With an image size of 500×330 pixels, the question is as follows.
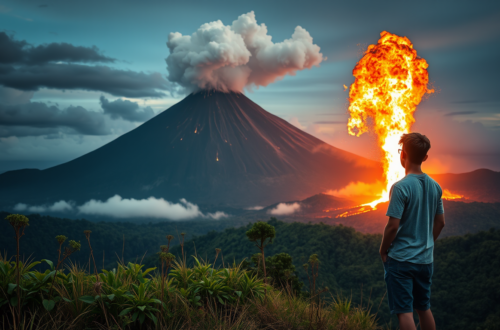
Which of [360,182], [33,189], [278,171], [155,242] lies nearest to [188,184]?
[278,171]

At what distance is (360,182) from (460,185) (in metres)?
38.4

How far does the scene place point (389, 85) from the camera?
21.8 meters

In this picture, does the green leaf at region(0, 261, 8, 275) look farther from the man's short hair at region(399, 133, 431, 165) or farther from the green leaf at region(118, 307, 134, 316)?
the man's short hair at region(399, 133, 431, 165)

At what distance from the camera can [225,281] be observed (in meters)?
4.70

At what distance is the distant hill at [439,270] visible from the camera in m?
30.6

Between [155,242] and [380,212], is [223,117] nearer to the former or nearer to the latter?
[155,242]

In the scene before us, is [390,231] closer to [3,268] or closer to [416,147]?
[416,147]

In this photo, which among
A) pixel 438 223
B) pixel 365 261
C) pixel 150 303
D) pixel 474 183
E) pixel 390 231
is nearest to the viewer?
pixel 390 231

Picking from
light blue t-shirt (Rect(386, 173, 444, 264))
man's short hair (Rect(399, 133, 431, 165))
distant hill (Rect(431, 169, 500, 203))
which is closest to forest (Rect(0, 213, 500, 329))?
light blue t-shirt (Rect(386, 173, 444, 264))

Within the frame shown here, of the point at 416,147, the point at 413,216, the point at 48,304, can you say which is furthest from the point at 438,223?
the point at 48,304

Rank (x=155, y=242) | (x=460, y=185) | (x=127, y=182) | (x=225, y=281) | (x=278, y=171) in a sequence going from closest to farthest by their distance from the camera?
(x=225, y=281) → (x=155, y=242) → (x=460, y=185) → (x=278, y=171) → (x=127, y=182)

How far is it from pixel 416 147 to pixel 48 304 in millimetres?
Answer: 3882

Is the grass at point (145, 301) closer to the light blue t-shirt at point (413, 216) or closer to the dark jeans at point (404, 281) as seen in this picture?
the dark jeans at point (404, 281)

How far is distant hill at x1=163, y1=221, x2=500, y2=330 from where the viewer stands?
30625mm
